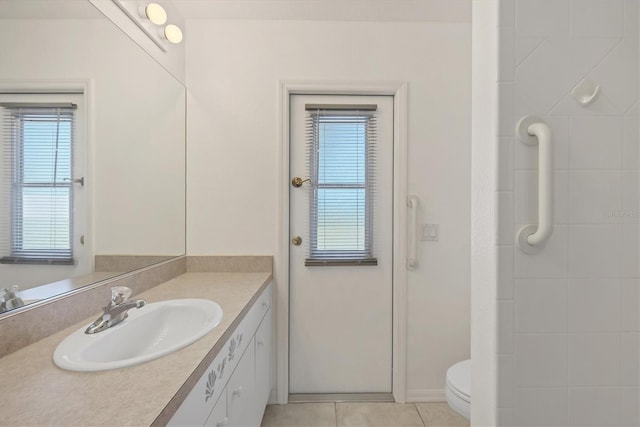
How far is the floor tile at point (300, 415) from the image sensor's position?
164cm

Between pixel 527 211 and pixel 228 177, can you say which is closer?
pixel 527 211

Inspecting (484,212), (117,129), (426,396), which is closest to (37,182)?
(117,129)

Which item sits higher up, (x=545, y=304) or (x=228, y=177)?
(x=228, y=177)

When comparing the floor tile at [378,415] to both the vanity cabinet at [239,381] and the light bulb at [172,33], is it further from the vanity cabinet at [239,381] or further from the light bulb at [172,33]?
the light bulb at [172,33]

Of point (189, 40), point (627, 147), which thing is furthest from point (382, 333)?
point (189, 40)

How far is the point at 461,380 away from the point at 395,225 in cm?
88

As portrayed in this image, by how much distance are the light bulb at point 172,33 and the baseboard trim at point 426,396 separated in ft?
8.32

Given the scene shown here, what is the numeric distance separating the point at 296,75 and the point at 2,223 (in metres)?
1.54

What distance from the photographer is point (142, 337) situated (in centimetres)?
105

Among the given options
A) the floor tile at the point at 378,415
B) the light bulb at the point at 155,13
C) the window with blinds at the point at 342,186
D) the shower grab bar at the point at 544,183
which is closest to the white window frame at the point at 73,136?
the light bulb at the point at 155,13

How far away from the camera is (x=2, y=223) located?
2.74 ft

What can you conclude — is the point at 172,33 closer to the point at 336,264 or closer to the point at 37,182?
the point at 37,182

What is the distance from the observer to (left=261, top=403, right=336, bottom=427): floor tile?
164cm

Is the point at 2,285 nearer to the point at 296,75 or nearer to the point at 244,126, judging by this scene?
the point at 244,126
